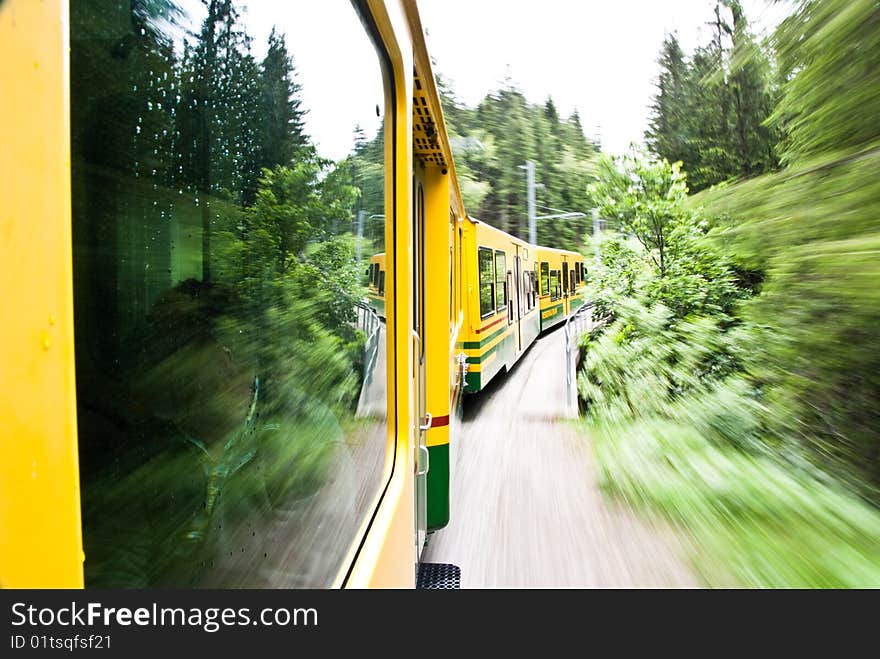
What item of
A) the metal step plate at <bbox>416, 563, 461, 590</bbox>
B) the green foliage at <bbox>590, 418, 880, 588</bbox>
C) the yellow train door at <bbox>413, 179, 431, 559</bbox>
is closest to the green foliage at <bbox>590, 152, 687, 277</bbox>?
the green foliage at <bbox>590, 418, 880, 588</bbox>

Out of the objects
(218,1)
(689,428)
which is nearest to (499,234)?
(689,428)

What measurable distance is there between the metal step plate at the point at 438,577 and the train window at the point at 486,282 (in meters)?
5.25

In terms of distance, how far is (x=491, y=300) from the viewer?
381 inches

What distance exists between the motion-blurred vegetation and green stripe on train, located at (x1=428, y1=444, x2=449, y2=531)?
1951 mm

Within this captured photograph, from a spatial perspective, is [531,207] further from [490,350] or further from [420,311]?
[420,311]

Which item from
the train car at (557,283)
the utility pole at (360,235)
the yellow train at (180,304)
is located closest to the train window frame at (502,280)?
the train car at (557,283)

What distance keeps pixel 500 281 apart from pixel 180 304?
32.4 feet

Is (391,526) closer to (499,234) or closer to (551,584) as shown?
(551,584)

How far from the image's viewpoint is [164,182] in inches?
30.3

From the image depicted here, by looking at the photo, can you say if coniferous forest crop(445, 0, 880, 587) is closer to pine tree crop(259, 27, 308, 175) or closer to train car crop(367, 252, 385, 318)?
train car crop(367, 252, 385, 318)

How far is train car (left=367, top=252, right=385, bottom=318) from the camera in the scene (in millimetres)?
1751

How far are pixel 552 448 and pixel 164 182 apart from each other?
7.56m

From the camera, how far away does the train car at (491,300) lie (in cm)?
846

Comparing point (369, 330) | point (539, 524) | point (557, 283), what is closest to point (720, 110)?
point (539, 524)
